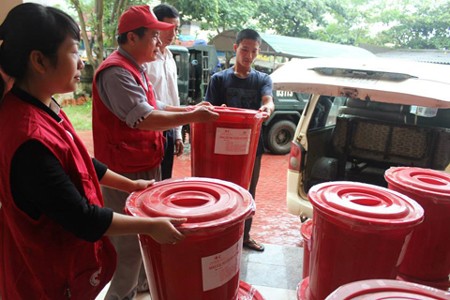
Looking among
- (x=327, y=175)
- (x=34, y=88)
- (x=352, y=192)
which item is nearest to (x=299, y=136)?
(x=327, y=175)

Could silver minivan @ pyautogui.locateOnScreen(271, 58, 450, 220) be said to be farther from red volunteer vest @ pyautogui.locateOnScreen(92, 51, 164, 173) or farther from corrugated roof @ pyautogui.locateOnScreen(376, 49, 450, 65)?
corrugated roof @ pyautogui.locateOnScreen(376, 49, 450, 65)

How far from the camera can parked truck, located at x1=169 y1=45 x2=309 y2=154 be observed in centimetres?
757

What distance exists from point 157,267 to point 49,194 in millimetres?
502

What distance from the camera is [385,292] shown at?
3.42ft

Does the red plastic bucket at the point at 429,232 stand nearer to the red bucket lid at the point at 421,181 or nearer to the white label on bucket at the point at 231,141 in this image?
the red bucket lid at the point at 421,181

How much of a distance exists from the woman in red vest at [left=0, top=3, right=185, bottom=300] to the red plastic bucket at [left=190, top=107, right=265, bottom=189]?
93 cm

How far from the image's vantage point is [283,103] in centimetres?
762

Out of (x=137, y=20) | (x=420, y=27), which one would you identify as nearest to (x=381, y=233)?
(x=137, y=20)

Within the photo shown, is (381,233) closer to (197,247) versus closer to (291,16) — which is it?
(197,247)

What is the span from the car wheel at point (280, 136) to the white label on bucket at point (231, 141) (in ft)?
18.0

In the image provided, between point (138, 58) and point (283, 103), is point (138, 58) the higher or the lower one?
the higher one

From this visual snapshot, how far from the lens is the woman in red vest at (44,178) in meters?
1.08

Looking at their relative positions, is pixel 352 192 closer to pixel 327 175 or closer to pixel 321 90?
pixel 321 90

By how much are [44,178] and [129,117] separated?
0.74 meters
